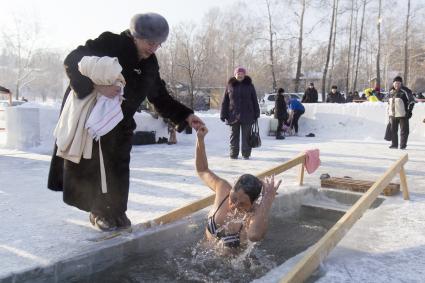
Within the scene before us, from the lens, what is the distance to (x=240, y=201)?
3334 mm

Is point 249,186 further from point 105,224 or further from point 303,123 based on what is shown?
point 303,123

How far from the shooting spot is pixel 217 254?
3656 millimetres

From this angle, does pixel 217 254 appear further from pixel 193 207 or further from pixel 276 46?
Result: pixel 276 46

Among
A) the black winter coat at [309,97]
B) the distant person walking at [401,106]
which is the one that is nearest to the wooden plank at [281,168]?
the distant person walking at [401,106]

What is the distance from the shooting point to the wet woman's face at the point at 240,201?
10.9 feet

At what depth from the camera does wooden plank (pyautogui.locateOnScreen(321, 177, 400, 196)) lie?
5.69m

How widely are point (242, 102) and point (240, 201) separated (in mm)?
5619

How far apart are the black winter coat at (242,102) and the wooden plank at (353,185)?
2.88m

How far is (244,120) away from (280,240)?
4368 mm

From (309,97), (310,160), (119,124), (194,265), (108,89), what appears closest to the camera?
(108,89)

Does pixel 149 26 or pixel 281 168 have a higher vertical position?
pixel 149 26

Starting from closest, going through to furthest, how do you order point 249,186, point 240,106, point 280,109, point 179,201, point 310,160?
point 249,186
point 179,201
point 310,160
point 240,106
point 280,109

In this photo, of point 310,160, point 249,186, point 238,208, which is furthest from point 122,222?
point 310,160

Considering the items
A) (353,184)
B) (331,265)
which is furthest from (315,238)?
(331,265)
